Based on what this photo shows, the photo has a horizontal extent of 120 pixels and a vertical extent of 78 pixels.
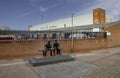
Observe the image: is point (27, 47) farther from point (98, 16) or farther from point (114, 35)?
point (98, 16)

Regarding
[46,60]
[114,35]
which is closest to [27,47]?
[46,60]

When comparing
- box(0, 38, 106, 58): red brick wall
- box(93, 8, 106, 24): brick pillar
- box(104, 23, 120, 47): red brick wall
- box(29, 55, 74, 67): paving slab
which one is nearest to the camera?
box(29, 55, 74, 67): paving slab

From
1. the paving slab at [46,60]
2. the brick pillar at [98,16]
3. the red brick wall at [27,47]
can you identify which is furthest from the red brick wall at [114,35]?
the brick pillar at [98,16]

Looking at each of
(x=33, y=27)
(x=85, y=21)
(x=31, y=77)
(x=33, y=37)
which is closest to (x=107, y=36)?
(x=33, y=37)

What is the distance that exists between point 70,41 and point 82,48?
1.98 m

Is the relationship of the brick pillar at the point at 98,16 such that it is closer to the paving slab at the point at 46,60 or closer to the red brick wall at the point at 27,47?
the red brick wall at the point at 27,47

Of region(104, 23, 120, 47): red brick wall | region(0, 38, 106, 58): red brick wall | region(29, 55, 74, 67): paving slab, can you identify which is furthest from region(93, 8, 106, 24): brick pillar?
region(29, 55, 74, 67): paving slab

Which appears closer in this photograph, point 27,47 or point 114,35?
point 27,47

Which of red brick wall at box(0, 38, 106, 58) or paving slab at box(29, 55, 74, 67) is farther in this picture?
red brick wall at box(0, 38, 106, 58)

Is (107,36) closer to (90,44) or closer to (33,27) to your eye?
(90,44)

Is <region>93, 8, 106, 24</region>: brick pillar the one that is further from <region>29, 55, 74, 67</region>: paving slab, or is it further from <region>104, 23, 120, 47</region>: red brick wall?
<region>29, 55, 74, 67</region>: paving slab

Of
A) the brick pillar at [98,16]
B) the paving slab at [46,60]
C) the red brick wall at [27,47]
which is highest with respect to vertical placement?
the brick pillar at [98,16]

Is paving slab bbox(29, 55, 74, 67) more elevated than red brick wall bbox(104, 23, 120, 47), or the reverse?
red brick wall bbox(104, 23, 120, 47)

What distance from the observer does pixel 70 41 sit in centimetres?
1551
